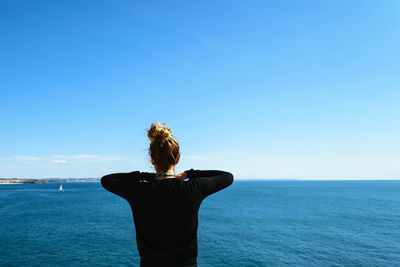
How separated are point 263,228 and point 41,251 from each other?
36.1 meters

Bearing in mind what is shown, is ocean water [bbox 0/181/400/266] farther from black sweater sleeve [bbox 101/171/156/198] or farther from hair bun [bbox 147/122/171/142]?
hair bun [bbox 147/122/171/142]

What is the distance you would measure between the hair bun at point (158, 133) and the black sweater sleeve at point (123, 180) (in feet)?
0.95

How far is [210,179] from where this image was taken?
2074 mm

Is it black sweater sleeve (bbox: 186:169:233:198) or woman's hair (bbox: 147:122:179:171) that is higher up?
woman's hair (bbox: 147:122:179:171)

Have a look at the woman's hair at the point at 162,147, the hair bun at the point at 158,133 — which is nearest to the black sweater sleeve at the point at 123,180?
the woman's hair at the point at 162,147

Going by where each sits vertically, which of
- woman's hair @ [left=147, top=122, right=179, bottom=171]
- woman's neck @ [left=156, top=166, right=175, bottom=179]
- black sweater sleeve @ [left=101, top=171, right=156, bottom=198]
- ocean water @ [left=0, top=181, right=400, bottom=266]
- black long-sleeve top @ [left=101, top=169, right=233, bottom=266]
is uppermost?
woman's hair @ [left=147, top=122, right=179, bottom=171]

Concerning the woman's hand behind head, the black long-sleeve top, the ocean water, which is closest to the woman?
the black long-sleeve top

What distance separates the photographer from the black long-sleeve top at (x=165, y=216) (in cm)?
188

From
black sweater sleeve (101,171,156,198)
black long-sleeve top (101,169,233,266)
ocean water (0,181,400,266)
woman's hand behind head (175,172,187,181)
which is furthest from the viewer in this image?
ocean water (0,181,400,266)

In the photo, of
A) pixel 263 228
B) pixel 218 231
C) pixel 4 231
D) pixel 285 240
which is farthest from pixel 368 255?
pixel 4 231

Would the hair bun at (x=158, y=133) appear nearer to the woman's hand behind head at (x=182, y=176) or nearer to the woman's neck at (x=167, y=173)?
the woman's neck at (x=167, y=173)

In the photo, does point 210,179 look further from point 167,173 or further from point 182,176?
point 167,173

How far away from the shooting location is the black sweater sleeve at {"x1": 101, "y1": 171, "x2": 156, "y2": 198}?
1.99 metres

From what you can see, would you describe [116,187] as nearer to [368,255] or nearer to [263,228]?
[368,255]
